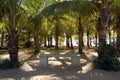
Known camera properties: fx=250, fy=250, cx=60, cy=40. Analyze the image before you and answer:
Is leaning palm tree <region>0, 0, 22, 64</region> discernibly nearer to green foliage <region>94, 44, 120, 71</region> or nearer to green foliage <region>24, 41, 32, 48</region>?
green foliage <region>94, 44, 120, 71</region>

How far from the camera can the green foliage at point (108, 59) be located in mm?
12886

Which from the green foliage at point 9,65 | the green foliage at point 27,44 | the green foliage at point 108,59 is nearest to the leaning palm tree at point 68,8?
the green foliage at point 108,59

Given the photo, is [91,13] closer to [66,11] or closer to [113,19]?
[66,11]

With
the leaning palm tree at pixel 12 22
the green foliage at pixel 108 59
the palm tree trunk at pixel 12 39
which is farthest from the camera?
the palm tree trunk at pixel 12 39

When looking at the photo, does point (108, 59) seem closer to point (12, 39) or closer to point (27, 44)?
point (12, 39)

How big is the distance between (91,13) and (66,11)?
1829 mm

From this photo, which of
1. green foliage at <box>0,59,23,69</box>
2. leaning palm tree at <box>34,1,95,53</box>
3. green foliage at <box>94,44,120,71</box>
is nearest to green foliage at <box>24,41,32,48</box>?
leaning palm tree at <box>34,1,95,53</box>

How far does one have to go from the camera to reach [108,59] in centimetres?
1293

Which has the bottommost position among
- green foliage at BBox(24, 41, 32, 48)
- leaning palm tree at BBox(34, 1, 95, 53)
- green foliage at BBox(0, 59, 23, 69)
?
green foliage at BBox(0, 59, 23, 69)

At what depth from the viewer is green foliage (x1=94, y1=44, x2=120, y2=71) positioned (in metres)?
12.9

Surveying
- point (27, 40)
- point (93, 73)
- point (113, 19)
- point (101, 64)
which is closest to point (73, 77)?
point (93, 73)

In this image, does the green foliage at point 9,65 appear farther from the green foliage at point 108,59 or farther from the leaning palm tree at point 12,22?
the green foliage at point 108,59

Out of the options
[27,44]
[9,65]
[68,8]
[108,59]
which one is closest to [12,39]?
[9,65]

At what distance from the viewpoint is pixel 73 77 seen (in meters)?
10.7
